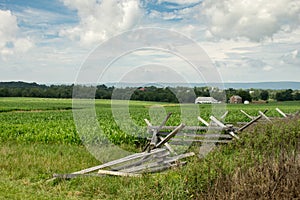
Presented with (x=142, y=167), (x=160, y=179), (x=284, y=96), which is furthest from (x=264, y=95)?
(x=160, y=179)

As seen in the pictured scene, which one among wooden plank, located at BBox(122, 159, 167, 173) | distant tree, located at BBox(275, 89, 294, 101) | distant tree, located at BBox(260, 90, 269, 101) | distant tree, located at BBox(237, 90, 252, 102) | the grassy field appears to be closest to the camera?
the grassy field

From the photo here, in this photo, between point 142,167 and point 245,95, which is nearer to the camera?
point 142,167

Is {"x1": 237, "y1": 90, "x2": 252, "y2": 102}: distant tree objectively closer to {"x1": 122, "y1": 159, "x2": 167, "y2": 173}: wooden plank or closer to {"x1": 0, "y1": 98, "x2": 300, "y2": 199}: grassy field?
{"x1": 0, "y1": 98, "x2": 300, "y2": 199}: grassy field

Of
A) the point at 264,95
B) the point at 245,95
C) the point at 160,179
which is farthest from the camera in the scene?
the point at 264,95

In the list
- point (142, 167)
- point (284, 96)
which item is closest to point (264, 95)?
point (284, 96)

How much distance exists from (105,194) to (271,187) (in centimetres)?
309

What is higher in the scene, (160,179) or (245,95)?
(245,95)

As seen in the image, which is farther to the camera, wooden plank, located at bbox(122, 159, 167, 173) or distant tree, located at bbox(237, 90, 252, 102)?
distant tree, located at bbox(237, 90, 252, 102)

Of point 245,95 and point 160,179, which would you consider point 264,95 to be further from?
point 160,179

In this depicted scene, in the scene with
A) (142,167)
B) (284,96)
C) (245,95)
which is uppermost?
(245,95)

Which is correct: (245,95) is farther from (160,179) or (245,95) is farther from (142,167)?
(160,179)

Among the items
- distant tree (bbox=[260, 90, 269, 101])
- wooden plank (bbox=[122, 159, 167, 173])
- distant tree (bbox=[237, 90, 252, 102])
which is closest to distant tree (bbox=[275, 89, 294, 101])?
distant tree (bbox=[260, 90, 269, 101])

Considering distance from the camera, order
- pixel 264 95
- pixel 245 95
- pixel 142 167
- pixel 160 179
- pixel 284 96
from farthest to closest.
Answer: pixel 264 95
pixel 284 96
pixel 245 95
pixel 142 167
pixel 160 179

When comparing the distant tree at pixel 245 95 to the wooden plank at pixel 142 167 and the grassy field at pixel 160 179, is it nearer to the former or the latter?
the grassy field at pixel 160 179
